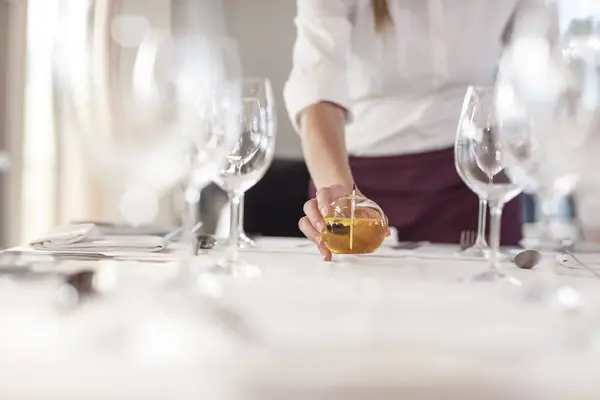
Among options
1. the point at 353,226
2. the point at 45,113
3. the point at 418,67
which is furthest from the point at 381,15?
the point at 45,113

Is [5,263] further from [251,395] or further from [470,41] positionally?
[470,41]

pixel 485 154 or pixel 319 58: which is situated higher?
pixel 319 58

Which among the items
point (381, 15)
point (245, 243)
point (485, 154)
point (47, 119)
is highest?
point (381, 15)

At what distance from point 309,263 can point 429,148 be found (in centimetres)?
64

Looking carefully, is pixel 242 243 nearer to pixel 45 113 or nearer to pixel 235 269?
pixel 235 269

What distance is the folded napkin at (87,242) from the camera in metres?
0.62

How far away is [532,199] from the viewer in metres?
2.24

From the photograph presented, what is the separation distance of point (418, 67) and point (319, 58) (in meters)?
0.26

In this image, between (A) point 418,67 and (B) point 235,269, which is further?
(A) point 418,67

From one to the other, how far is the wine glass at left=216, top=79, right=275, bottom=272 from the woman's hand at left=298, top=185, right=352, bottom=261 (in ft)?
0.24

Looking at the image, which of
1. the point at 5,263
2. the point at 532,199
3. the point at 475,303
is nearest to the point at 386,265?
the point at 475,303

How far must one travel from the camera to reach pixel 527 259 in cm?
60

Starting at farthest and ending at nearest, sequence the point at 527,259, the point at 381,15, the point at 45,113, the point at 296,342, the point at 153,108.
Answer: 1. the point at 45,113
2. the point at 381,15
3. the point at 527,259
4. the point at 153,108
5. the point at 296,342

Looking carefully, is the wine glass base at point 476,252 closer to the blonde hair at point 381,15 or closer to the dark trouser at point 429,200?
the dark trouser at point 429,200
